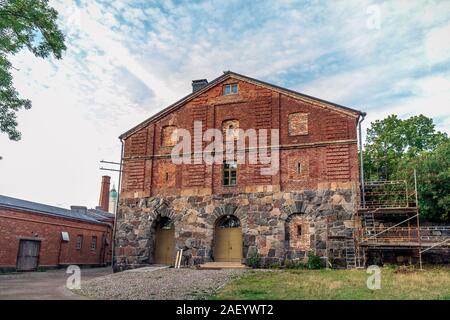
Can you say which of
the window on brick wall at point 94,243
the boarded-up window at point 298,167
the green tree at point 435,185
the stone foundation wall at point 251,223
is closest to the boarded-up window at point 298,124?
the boarded-up window at point 298,167

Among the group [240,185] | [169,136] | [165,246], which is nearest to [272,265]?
[240,185]

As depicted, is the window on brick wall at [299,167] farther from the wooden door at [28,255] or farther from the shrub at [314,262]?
the wooden door at [28,255]

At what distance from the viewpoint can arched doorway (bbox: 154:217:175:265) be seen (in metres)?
21.5

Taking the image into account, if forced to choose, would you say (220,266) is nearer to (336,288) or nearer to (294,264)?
(294,264)

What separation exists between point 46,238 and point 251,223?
44.3 feet

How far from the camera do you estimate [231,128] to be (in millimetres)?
21797

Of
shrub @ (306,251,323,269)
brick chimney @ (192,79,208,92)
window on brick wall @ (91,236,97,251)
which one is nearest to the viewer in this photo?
shrub @ (306,251,323,269)

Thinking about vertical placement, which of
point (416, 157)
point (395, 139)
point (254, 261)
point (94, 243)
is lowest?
point (254, 261)

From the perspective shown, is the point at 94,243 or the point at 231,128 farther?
the point at 94,243

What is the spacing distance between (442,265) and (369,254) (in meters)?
3.23

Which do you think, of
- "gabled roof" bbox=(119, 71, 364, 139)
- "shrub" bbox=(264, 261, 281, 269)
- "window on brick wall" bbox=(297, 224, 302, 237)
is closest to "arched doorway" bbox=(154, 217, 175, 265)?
"shrub" bbox=(264, 261, 281, 269)

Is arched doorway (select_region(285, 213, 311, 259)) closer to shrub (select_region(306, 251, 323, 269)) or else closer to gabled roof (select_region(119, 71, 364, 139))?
shrub (select_region(306, 251, 323, 269))
